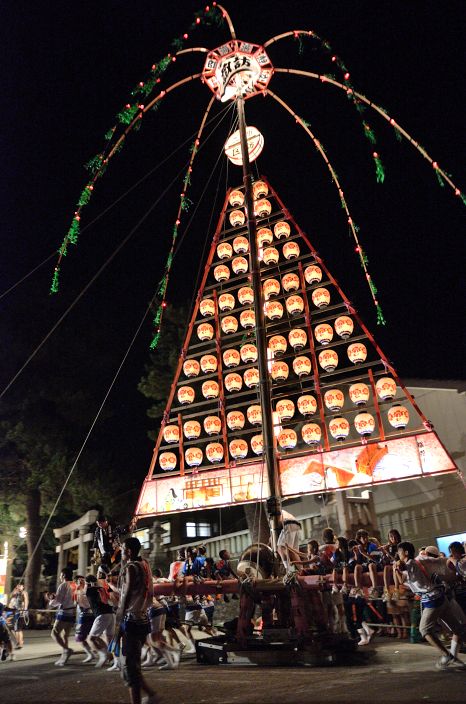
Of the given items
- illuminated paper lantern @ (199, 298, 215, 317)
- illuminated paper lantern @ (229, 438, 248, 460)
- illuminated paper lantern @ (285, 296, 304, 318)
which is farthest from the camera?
illuminated paper lantern @ (199, 298, 215, 317)

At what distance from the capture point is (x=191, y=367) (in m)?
18.4

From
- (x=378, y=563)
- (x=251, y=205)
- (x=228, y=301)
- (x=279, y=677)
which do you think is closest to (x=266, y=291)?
(x=228, y=301)

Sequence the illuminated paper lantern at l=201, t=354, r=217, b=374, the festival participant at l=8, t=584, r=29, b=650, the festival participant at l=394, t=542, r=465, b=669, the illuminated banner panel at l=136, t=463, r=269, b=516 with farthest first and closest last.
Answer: the illuminated paper lantern at l=201, t=354, r=217, b=374 < the illuminated banner panel at l=136, t=463, r=269, b=516 < the festival participant at l=8, t=584, r=29, b=650 < the festival participant at l=394, t=542, r=465, b=669

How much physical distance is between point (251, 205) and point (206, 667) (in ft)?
32.8

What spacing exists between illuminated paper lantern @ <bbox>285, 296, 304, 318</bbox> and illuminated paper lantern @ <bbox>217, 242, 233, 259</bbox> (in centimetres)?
307

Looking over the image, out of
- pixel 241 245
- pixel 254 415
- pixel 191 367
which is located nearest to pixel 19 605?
pixel 191 367

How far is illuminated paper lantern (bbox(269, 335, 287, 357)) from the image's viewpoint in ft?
55.7

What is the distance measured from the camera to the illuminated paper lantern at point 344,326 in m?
16.0

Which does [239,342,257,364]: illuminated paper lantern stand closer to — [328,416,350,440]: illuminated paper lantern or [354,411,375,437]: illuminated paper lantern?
[328,416,350,440]: illuminated paper lantern

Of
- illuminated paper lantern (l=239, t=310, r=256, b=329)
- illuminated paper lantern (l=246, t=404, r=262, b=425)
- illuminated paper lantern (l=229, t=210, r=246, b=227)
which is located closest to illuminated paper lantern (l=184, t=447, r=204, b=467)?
illuminated paper lantern (l=246, t=404, r=262, b=425)

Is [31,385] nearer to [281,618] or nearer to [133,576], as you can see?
[281,618]

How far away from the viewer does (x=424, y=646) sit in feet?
31.6

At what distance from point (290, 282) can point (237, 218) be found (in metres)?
3.57

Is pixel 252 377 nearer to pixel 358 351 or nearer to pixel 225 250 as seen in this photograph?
pixel 358 351
